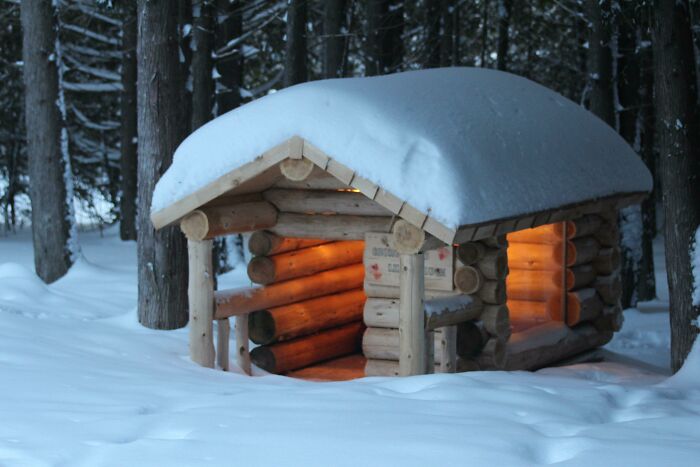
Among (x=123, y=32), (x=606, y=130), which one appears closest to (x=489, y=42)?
(x=123, y=32)

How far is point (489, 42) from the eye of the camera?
26375 millimetres

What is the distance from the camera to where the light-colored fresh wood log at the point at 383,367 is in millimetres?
9594

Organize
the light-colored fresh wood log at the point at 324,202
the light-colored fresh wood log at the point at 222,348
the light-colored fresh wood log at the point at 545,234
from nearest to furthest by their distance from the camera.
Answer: the light-colored fresh wood log at the point at 222,348
the light-colored fresh wood log at the point at 324,202
the light-colored fresh wood log at the point at 545,234

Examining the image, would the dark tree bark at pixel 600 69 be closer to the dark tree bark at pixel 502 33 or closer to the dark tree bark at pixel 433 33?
the dark tree bark at pixel 502 33

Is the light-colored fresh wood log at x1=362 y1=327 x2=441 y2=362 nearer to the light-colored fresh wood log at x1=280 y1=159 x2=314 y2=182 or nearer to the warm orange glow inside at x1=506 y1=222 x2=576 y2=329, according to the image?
the light-colored fresh wood log at x1=280 y1=159 x2=314 y2=182

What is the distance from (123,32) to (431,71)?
11237mm

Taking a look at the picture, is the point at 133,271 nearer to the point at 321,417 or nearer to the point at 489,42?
the point at 321,417

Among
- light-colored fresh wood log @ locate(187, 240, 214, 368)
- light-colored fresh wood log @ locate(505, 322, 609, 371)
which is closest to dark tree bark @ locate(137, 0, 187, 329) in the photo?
light-colored fresh wood log @ locate(187, 240, 214, 368)

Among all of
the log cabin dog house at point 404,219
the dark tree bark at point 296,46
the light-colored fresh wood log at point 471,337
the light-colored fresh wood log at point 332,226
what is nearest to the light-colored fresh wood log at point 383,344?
the log cabin dog house at point 404,219

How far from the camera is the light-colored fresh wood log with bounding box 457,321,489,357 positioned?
33.5 ft

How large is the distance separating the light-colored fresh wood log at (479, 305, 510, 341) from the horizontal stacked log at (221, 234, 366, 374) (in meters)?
A: 2.00

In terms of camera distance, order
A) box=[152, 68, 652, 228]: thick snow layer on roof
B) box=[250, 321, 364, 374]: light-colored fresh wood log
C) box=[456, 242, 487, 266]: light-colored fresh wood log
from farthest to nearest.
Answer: box=[250, 321, 364, 374]: light-colored fresh wood log, box=[456, 242, 487, 266]: light-colored fresh wood log, box=[152, 68, 652, 228]: thick snow layer on roof

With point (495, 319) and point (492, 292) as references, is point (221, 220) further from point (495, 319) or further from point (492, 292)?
point (495, 319)

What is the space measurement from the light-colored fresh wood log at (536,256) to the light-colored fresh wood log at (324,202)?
3.68m
